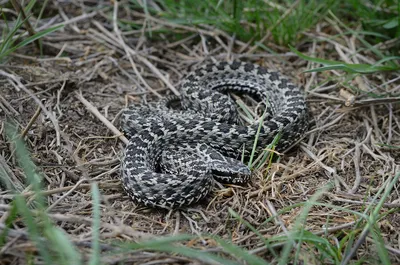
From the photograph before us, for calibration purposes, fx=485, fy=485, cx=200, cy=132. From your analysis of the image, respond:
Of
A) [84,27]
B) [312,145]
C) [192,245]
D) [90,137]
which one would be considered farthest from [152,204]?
[84,27]

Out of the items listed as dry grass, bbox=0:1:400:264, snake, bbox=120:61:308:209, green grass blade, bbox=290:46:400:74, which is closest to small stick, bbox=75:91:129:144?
dry grass, bbox=0:1:400:264

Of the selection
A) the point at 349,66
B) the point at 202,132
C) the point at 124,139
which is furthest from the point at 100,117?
the point at 349,66

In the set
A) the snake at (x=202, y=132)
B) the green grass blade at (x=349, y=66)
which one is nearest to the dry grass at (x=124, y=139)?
the snake at (x=202, y=132)

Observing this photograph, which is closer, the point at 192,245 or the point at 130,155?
the point at 192,245

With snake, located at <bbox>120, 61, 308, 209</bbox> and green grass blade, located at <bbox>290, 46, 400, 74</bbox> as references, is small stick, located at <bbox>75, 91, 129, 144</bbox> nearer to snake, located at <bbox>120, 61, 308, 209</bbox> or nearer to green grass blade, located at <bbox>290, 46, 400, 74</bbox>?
snake, located at <bbox>120, 61, 308, 209</bbox>

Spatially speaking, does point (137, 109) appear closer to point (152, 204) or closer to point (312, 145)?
point (152, 204)

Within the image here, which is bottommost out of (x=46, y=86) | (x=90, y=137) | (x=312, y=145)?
(x=312, y=145)
